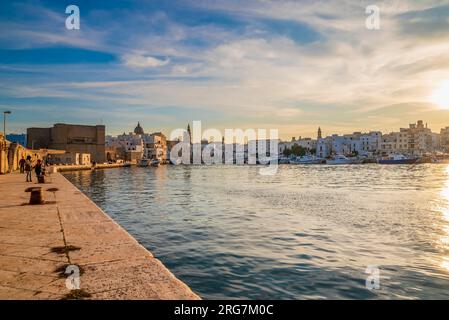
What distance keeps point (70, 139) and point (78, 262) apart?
120658mm

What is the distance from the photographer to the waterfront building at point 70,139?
11394 centimetres

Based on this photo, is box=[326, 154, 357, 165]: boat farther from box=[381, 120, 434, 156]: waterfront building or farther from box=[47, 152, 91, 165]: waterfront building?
box=[47, 152, 91, 165]: waterfront building

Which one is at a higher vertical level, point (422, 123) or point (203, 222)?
point (422, 123)

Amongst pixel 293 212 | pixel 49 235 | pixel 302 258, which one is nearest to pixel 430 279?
pixel 302 258

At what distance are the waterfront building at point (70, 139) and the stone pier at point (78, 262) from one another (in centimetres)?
11382

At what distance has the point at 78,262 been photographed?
5066 mm

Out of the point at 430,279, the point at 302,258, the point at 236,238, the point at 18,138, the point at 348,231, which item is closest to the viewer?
the point at 430,279

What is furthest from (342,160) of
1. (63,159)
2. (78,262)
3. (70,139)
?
(78,262)

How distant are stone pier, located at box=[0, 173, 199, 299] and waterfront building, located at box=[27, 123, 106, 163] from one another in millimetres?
113818

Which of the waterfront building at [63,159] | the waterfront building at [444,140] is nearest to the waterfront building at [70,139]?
the waterfront building at [63,159]
